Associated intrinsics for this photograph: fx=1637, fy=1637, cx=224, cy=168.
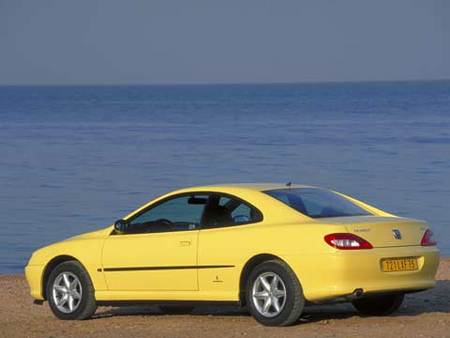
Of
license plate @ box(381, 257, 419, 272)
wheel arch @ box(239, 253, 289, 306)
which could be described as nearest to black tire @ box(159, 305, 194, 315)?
wheel arch @ box(239, 253, 289, 306)

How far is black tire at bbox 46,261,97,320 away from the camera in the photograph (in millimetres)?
14398

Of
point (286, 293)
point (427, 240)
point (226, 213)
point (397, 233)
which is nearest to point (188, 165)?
point (226, 213)

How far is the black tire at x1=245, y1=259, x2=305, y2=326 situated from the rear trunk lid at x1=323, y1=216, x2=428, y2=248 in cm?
54

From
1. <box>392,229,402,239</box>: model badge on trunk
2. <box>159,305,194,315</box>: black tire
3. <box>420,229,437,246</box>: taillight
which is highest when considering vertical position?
<box>392,229,402,239</box>: model badge on trunk

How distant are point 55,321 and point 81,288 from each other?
1.24 feet

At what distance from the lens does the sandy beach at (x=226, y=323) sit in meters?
13.0

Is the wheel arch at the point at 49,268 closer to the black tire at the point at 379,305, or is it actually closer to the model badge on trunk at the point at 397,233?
the black tire at the point at 379,305

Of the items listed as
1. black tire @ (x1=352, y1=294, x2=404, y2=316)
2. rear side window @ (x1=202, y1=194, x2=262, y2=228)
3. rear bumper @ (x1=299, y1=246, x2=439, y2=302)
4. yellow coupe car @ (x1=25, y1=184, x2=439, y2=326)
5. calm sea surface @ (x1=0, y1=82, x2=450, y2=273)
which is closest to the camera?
rear bumper @ (x1=299, y1=246, x2=439, y2=302)

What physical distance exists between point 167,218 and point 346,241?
217 cm

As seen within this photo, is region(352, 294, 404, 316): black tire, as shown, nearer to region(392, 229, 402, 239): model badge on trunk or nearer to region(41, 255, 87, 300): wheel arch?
region(392, 229, 402, 239): model badge on trunk

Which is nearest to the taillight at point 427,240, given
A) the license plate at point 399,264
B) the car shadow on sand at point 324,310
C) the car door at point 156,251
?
the license plate at point 399,264

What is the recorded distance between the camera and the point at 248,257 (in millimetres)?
13398

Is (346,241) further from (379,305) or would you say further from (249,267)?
(379,305)

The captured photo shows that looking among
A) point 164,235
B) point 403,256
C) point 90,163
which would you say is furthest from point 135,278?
point 90,163
